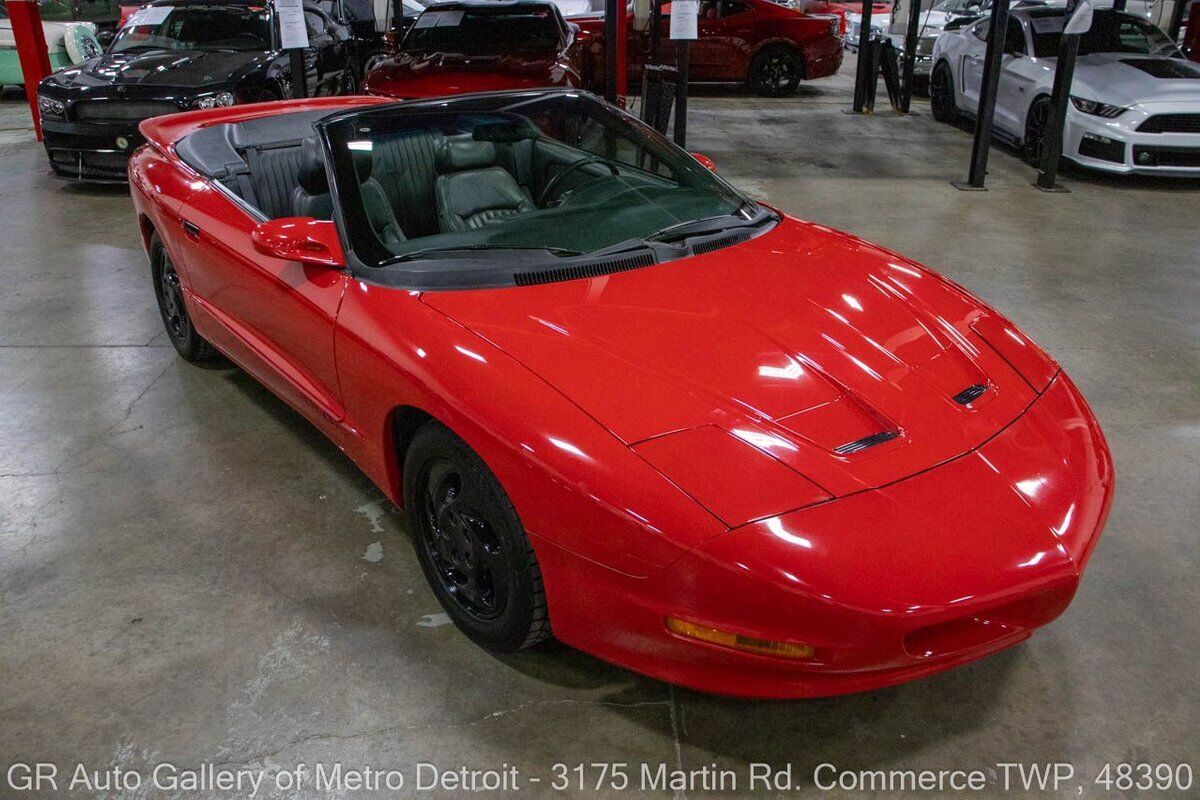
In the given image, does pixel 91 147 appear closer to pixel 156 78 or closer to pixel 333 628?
pixel 156 78

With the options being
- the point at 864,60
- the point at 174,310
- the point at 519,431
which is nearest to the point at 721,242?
the point at 519,431

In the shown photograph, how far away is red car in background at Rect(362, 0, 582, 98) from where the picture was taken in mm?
6852

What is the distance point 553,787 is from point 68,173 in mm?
6604

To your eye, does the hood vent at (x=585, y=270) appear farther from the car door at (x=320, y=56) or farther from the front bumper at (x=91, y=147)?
the car door at (x=320, y=56)

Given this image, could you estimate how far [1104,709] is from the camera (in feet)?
6.47

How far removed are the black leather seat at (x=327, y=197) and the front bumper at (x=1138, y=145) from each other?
253 inches

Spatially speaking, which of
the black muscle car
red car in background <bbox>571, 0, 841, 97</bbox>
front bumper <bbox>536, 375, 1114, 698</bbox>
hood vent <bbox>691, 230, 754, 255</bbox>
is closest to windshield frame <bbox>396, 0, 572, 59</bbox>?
the black muscle car

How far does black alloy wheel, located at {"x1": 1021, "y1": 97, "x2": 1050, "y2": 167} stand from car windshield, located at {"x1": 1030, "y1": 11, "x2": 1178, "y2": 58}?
529 millimetres

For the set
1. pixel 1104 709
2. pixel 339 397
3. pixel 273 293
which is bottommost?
pixel 1104 709

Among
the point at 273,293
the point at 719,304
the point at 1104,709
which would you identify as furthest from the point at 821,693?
the point at 273,293

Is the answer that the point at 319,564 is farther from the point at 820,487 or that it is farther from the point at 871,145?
the point at 871,145

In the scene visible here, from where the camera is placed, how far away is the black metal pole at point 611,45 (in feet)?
23.1

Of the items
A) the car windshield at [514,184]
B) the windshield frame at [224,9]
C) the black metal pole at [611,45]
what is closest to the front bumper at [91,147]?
the windshield frame at [224,9]

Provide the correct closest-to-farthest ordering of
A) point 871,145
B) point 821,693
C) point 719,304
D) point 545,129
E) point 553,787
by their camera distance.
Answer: point 821,693 → point 553,787 → point 719,304 → point 545,129 → point 871,145
